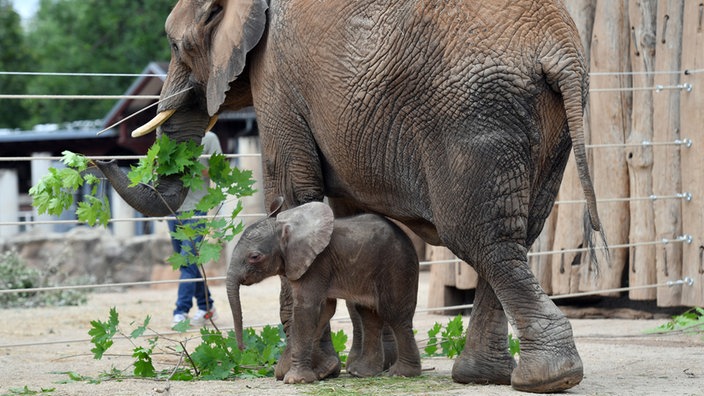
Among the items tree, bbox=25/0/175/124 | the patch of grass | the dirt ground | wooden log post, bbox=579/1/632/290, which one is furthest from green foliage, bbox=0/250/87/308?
tree, bbox=25/0/175/124

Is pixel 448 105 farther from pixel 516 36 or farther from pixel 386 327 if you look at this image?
pixel 386 327

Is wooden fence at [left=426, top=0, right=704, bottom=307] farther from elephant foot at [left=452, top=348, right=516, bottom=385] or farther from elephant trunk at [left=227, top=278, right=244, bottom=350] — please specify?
elephant trunk at [left=227, top=278, right=244, bottom=350]

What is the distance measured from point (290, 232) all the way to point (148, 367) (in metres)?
1.20

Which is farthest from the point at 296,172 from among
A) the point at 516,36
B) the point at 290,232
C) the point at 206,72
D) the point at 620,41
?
the point at 620,41

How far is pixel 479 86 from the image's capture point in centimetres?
527

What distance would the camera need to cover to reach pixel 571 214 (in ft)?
31.3

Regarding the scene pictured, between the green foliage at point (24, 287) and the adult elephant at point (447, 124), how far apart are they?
7095 millimetres

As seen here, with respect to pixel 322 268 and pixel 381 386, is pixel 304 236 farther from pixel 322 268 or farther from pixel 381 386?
pixel 381 386

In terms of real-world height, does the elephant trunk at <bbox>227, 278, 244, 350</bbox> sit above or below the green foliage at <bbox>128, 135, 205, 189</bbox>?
below

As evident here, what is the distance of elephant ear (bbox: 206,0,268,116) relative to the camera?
6.33 m

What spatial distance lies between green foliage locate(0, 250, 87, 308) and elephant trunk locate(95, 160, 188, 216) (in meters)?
6.24

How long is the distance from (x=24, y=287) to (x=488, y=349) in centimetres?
852

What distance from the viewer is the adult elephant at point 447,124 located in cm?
529

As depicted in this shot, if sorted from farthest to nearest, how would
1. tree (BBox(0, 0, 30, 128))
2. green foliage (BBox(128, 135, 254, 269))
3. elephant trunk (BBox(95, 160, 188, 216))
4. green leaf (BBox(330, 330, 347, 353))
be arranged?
tree (BBox(0, 0, 30, 128)) → elephant trunk (BBox(95, 160, 188, 216)) → green leaf (BBox(330, 330, 347, 353)) → green foliage (BBox(128, 135, 254, 269))
